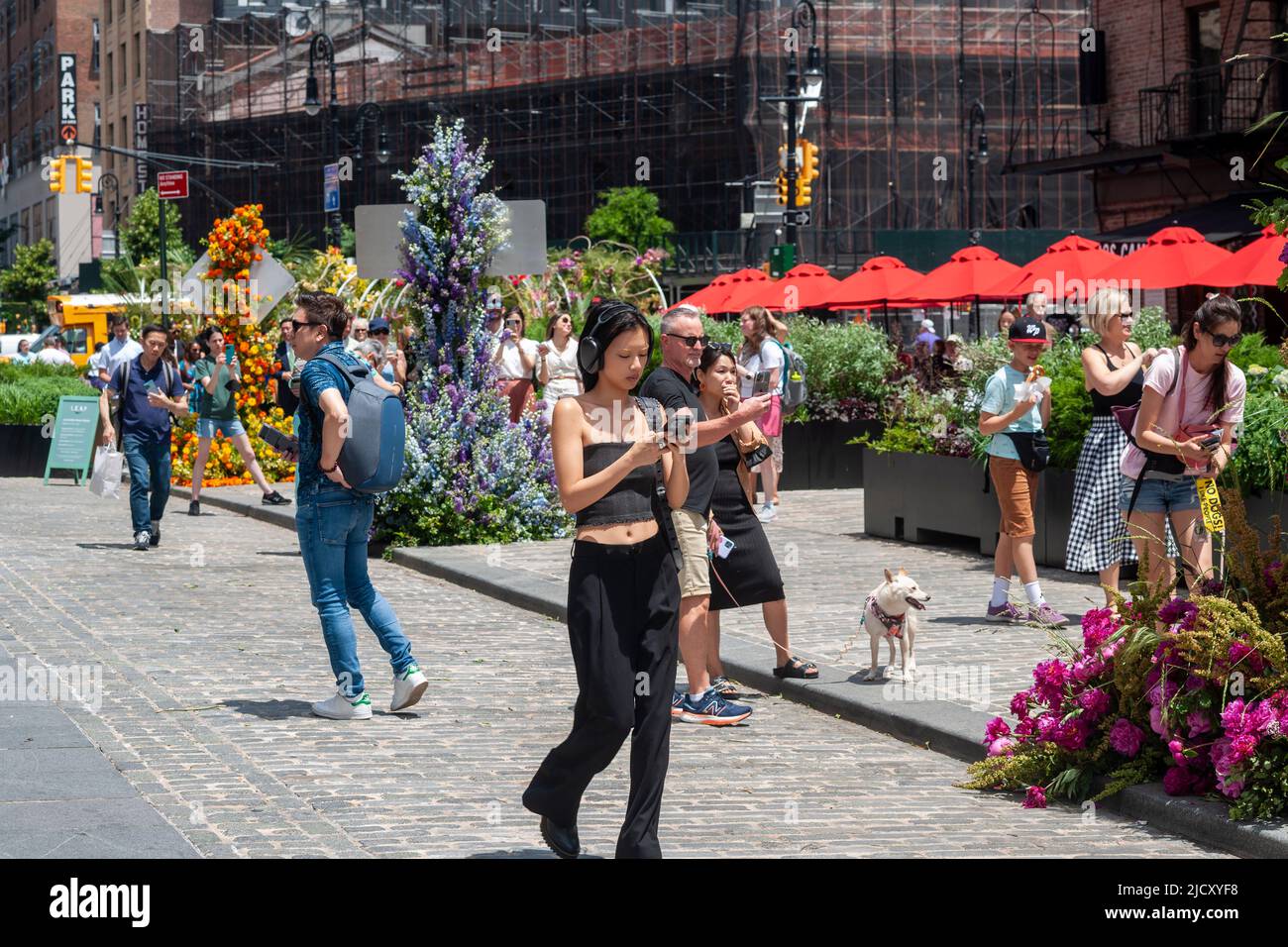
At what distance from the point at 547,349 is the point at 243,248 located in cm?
Answer: 595

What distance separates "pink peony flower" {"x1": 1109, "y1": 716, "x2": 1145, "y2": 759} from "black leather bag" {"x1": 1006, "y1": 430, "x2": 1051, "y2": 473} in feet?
14.0

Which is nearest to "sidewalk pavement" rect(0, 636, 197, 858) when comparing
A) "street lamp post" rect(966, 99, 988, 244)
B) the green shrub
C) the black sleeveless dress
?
the black sleeveless dress

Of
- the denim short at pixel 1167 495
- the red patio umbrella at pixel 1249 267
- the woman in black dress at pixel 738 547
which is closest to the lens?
the woman in black dress at pixel 738 547

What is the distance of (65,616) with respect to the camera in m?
11.7

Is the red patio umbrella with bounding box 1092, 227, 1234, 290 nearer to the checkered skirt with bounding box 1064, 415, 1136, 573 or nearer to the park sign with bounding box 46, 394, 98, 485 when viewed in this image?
the checkered skirt with bounding box 1064, 415, 1136, 573

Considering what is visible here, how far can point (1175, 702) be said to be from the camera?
6.57 metres

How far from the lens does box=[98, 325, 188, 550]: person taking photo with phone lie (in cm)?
1540

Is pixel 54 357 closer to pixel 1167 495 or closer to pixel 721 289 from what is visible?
pixel 721 289

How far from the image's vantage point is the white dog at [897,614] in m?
8.73

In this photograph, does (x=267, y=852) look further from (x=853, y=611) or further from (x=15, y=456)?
(x=15, y=456)

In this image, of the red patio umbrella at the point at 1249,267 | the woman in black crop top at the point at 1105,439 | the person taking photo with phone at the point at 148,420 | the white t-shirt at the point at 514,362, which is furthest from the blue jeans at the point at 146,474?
the red patio umbrella at the point at 1249,267

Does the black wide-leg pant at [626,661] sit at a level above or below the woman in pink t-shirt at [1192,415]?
below

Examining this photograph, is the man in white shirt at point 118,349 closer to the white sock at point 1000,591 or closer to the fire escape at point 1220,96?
the white sock at point 1000,591

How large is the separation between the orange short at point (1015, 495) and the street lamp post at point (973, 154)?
138 ft
